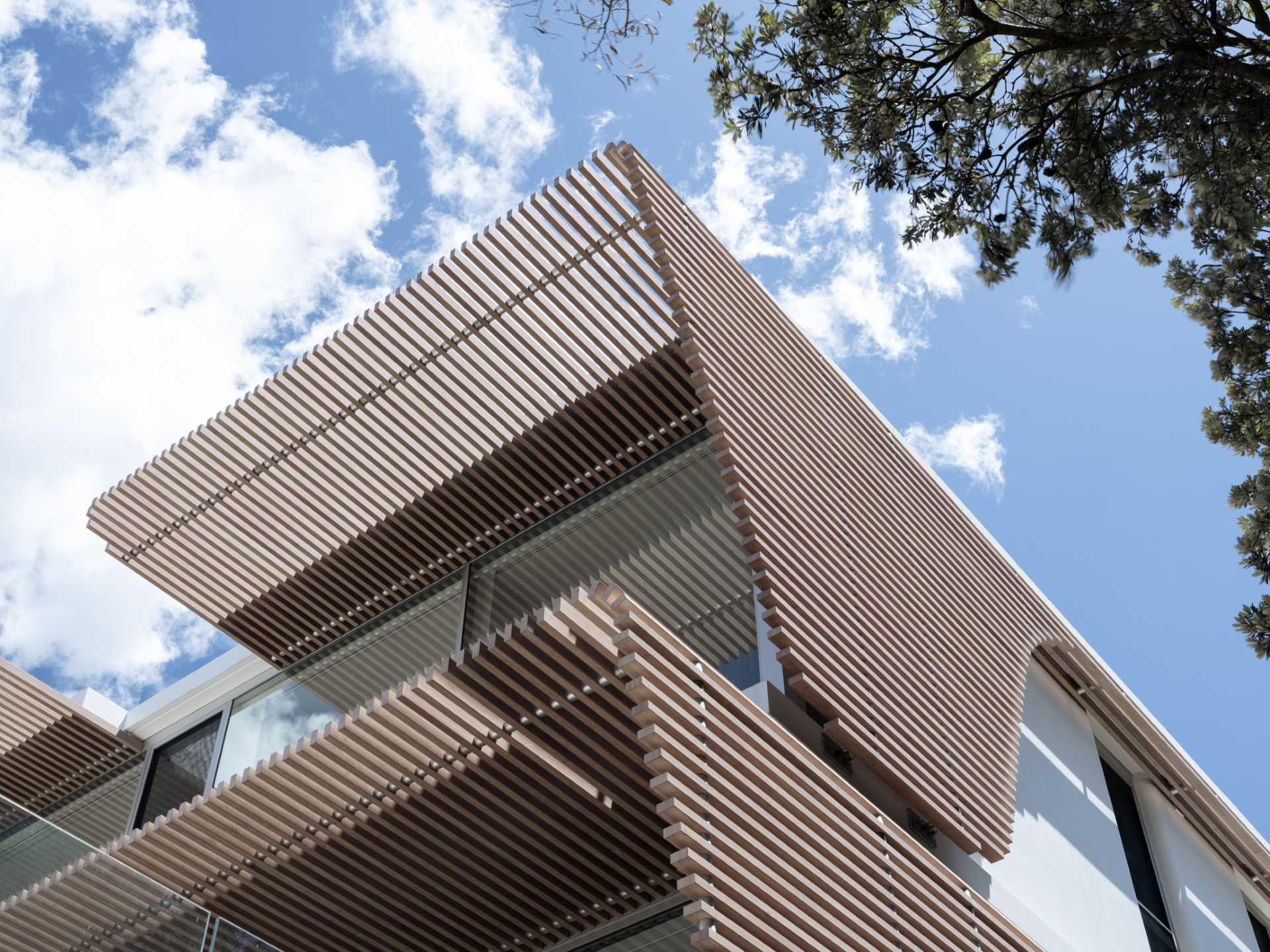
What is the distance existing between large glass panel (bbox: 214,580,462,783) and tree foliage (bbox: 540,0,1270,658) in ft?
14.9

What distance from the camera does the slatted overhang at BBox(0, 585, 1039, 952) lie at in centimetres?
521

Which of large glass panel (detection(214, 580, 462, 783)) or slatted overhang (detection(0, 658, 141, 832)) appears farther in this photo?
slatted overhang (detection(0, 658, 141, 832))

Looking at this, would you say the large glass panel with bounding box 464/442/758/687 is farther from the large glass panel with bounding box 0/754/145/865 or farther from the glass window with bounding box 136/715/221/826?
the large glass panel with bounding box 0/754/145/865

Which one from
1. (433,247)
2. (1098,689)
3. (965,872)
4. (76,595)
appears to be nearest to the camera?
(965,872)

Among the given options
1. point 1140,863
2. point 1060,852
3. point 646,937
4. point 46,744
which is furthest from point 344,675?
point 1140,863

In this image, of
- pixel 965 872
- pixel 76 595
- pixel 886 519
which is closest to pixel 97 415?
pixel 76 595

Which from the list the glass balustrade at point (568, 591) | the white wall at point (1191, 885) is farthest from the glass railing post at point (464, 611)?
the white wall at point (1191, 885)

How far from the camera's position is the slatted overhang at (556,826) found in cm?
521

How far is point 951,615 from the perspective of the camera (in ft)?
28.4

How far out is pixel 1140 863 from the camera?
10.9m

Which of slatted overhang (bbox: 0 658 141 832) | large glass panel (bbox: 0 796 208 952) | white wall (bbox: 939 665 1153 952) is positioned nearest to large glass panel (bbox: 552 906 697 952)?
white wall (bbox: 939 665 1153 952)

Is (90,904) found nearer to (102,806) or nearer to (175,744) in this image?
(175,744)

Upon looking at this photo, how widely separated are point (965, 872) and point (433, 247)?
5.41 meters

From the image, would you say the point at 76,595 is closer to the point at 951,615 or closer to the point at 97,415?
the point at 97,415
